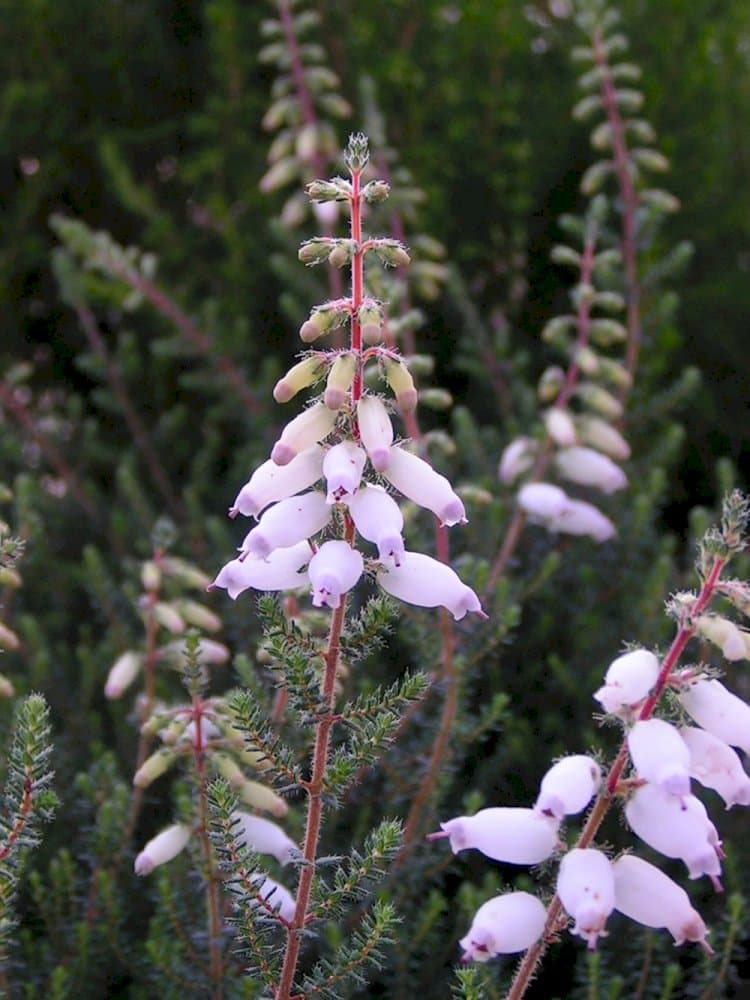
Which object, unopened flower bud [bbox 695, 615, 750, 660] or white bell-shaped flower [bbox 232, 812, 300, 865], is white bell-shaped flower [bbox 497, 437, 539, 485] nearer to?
white bell-shaped flower [bbox 232, 812, 300, 865]

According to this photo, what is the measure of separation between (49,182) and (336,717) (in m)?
2.94

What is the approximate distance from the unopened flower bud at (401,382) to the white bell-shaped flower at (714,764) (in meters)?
0.38

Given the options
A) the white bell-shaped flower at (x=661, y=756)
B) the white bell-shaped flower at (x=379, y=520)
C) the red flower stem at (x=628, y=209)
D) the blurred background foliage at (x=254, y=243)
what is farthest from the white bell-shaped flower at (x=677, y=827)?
the red flower stem at (x=628, y=209)

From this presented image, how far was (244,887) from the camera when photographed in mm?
1140

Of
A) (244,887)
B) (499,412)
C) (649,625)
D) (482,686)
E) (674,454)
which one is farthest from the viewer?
(499,412)

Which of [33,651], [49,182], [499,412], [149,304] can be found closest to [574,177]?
[499,412]

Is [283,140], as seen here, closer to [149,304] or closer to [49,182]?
[149,304]

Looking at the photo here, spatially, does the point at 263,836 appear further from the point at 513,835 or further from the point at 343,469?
the point at 343,469

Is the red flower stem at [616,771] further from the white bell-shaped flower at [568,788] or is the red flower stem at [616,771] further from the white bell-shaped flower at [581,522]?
the white bell-shaped flower at [581,522]

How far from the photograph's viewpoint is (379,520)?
3.61 ft

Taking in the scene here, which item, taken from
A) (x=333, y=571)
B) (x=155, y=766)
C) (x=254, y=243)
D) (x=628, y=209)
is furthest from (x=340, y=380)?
(x=254, y=243)

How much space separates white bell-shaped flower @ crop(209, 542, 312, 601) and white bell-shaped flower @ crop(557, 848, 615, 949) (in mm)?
344

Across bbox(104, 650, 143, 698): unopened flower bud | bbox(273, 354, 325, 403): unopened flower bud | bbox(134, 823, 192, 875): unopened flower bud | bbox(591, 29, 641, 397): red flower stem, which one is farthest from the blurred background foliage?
bbox(273, 354, 325, 403): unopened flower bud

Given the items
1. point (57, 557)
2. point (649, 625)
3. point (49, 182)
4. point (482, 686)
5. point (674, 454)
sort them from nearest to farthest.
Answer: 1. point (649, 625)
2. point (482, 686)
3. point (674, 454)
4. point (57, 557)
5. point (49, 182)
